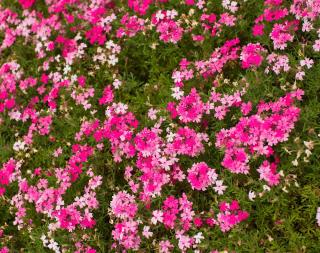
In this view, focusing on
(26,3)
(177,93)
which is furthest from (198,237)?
(26,3)

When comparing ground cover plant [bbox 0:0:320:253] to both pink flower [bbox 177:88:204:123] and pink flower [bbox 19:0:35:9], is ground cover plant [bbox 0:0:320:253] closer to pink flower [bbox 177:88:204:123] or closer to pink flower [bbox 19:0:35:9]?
pink flower [bbox 177:88:204:123]

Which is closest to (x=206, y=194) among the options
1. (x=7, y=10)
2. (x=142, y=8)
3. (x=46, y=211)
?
(x=46, y=211)

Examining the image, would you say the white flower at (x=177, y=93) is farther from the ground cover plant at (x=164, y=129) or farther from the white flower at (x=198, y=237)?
the white flower at (x=198, y=237)

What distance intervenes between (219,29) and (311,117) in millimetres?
2084

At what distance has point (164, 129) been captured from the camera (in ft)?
21.3

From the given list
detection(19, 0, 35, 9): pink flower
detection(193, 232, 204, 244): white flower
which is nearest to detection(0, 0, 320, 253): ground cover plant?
detection(193, 232, 204, 244): white flower

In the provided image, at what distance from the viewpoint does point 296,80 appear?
6000mm

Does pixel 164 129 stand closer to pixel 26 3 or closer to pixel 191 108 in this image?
pixel 191 108

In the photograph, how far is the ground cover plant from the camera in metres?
5.43

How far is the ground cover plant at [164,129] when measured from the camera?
17.8 ft

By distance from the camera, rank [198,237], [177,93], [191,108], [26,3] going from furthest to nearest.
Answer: [26,3] → [177,93] → [191,108] → [198,237]

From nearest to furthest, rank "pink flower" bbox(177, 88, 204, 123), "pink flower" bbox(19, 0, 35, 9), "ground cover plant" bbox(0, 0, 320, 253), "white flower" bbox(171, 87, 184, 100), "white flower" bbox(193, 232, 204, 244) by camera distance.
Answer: "white flower" bbox(193, 232, 204, 244) → "ground cover plant" bbox(0, 0, 320, 253) → "pink flower" bbox(177, 88, 204, 123) → "white flower" bbox(171, 87, 184, 100) → "pink flower" bbox(19, 0, 35, 9)

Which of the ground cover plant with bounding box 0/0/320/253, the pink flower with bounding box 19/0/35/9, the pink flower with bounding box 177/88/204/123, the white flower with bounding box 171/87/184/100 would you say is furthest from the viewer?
the pink flower with bounding box 19/0/35/9

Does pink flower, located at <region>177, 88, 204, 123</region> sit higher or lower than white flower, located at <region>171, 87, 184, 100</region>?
lower
